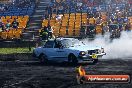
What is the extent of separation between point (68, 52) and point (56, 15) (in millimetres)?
19071

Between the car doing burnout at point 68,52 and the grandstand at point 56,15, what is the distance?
455 inches

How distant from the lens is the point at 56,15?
1544 inches

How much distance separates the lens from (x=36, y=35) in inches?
1374

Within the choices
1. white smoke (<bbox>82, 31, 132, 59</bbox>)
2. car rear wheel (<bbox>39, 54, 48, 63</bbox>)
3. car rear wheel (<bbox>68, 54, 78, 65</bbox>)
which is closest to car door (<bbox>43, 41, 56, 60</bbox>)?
car rear wheel (<bbox>39, 54, 48, 63</bbox>)

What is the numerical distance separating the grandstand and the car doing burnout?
11.6m

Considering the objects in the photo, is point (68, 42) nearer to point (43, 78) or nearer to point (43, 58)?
point (43, 58)

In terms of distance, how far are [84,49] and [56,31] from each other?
1545 cm

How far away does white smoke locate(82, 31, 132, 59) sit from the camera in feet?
83.3

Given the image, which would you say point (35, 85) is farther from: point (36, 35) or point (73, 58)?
point (36, 35)

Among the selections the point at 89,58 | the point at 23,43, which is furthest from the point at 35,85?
the point at 23,43

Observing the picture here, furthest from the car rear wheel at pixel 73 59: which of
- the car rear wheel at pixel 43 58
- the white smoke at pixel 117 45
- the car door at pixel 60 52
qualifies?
the white smoke at pixel 117 45

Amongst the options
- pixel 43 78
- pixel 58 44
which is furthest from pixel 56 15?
pixel 43 78

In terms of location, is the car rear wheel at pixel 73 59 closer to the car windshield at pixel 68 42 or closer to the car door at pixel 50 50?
the car windshield at pixel 68 42

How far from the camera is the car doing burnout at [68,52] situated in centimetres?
1990
